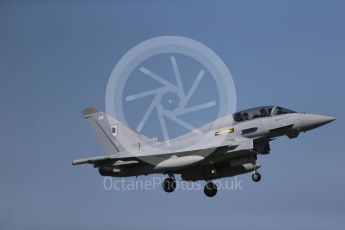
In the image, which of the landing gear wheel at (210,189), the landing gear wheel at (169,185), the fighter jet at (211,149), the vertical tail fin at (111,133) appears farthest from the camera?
the vertical tail fin at (111,133)

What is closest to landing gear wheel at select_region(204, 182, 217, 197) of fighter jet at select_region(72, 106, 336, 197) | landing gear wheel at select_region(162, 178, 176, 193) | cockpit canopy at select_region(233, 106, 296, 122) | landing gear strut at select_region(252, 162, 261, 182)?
fighter jet at select_region(72, 106, 336, 197)

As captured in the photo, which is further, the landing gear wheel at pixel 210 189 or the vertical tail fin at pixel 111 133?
the vertical tail fin at pixel 111 133

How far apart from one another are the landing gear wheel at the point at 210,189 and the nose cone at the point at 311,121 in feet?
17.8

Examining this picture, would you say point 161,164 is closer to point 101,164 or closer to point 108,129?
point 101,164

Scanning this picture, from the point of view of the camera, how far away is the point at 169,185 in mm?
28906

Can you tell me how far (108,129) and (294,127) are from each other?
9.69 metres

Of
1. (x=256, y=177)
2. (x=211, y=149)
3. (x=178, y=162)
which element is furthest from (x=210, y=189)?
(x=256, y=177)

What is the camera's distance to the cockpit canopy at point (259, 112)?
2692 cm

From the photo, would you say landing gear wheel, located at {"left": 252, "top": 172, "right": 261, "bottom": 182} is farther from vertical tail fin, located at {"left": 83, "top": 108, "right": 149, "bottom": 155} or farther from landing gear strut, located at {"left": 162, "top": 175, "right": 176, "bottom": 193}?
vertical tail fin, located at {"left": 83, "top": 108, "right": 149, "bottom": 155}

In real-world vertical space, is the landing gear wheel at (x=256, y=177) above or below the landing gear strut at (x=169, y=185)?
below

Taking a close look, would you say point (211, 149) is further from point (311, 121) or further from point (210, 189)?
point (311, 121)

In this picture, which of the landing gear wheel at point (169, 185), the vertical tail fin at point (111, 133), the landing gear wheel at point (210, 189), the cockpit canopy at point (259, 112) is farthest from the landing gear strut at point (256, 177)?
the vertical tail fin at point (111, 133)

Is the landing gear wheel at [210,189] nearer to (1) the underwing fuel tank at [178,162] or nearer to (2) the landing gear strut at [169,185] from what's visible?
(2) the landing gear strut at [169,185]

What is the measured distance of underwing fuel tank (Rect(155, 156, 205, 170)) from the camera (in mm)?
26656
